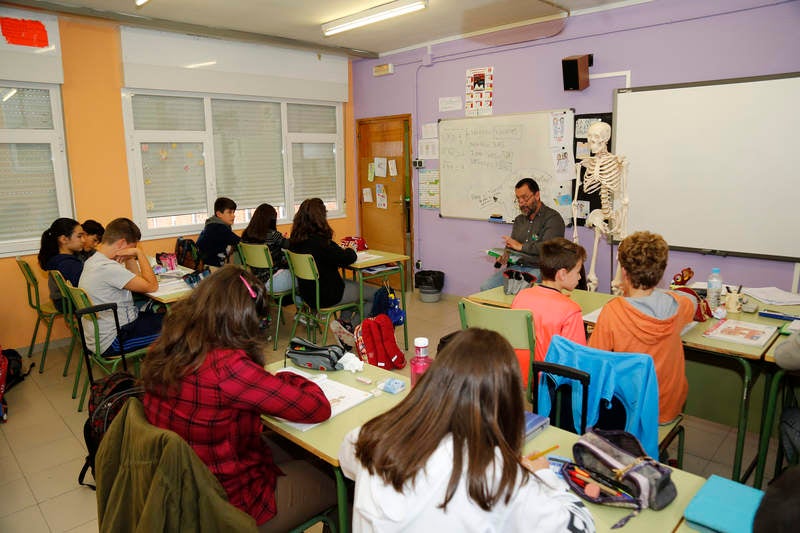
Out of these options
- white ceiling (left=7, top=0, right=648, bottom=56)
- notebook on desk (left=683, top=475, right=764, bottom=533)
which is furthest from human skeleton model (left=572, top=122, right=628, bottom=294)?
notebook on desk (left=683, top=475, right=764, bottom=533)

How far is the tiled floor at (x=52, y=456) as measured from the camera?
2.58 m

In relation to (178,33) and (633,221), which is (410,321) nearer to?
(633,221)

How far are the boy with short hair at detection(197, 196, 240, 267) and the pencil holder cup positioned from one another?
13.1ft

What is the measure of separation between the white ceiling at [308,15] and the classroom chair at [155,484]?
4082mm

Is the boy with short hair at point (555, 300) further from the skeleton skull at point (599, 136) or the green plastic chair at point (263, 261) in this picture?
the green plastic chair at point (263, 261)

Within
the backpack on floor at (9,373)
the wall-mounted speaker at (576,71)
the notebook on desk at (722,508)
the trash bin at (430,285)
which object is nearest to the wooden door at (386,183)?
the trash bin at (430,285)

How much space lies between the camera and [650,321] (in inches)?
88.6

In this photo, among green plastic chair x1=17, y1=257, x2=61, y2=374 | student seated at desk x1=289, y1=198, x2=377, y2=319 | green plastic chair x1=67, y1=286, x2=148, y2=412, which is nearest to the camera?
green plastic chair x1=67, y1=286, x2=148, y2=412

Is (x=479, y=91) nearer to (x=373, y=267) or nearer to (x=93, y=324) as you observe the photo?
(x=373, y=267)

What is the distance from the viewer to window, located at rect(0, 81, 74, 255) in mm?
4602

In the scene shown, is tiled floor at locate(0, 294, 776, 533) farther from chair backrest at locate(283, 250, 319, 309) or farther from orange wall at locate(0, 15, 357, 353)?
chair backrest at locate(283, 250, 319, 309)

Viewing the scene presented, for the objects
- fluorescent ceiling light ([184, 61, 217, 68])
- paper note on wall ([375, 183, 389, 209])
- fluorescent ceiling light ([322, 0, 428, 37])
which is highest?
fluorescent ceiling light ([322, 0, 428, 37])

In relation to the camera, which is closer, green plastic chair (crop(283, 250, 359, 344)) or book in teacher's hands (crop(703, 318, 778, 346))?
book in teacher's hands (crop(703, 318, 778, 346))

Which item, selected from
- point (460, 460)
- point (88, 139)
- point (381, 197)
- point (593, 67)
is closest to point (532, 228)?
point (593, 67)
